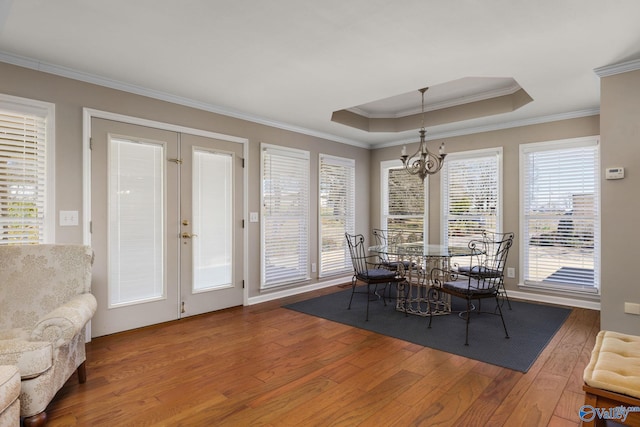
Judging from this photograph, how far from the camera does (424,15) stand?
226 cm

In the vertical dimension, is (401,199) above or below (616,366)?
above

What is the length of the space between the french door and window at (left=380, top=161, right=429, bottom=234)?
287cm

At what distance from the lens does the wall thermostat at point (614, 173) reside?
2.93 meters

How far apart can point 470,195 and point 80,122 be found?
4928 mm

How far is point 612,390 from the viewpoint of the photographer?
156 cm

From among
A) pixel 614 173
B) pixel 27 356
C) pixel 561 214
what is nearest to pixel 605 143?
pixel 614 173

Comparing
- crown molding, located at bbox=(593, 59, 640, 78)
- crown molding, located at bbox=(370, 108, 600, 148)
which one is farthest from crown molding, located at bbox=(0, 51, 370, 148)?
crown molding, located at bbox=(593, 59, 640, 78)

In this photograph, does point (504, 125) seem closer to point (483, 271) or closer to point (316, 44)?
point (483, 271)

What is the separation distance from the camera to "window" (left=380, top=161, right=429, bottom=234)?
18.8 ft

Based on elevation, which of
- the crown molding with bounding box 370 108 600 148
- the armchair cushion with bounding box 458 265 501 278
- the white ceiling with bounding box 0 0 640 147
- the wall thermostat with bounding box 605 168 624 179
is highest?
the white ceiling with bounding box 0 0 640 147

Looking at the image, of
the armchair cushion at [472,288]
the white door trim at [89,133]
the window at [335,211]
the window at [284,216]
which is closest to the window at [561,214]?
the armchair cushion at [472,288]

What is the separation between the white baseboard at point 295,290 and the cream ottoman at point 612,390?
3.57m

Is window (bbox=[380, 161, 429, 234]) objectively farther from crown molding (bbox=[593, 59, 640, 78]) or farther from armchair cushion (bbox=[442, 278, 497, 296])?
crown molding (bbox=[593, 59, 640, 78])

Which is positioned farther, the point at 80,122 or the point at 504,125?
the point at 504,125
